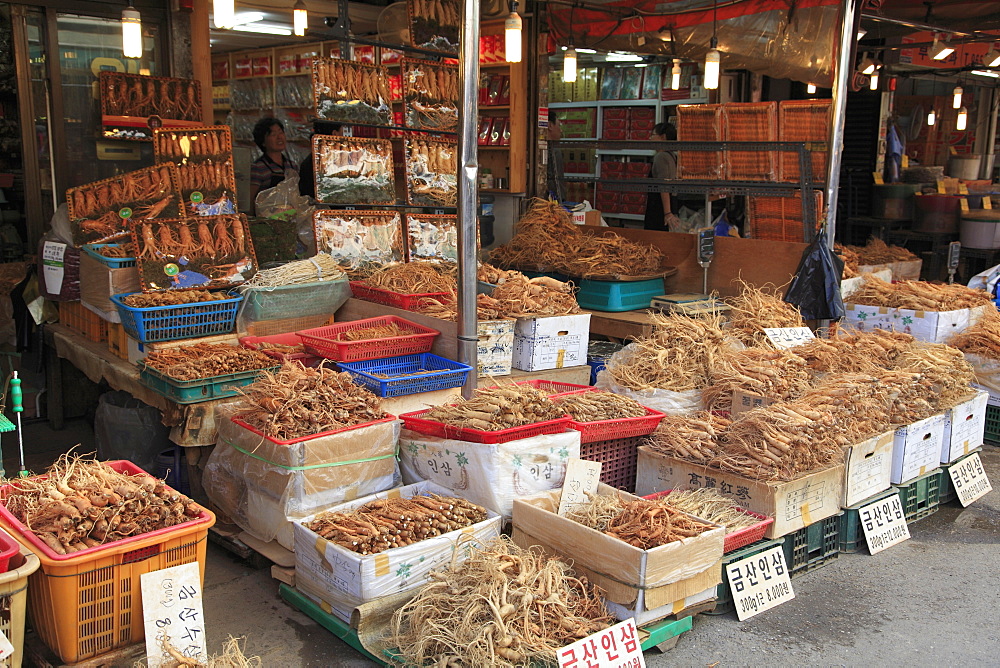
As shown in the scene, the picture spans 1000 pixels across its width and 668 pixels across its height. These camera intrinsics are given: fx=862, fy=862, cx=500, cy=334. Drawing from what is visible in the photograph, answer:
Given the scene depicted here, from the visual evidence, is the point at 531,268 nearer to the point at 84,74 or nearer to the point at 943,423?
the point at 943,423

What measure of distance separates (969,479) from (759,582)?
232 cm

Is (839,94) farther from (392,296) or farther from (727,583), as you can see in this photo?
(727,583)

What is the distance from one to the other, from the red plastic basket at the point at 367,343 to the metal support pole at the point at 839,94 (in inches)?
131

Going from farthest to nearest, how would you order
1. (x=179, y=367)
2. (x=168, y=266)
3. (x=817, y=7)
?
(x=817, y=7), (x=168, y=266), (x=179, y=367)

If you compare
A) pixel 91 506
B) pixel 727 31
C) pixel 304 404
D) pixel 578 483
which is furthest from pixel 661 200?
pixel 91 506

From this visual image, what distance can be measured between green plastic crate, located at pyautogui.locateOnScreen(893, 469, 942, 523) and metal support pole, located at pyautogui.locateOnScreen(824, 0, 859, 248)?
6.93ft

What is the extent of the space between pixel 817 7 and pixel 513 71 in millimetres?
2988

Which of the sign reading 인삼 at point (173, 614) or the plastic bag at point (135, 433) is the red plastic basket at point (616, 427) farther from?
the plastic bag at point (135, 433)

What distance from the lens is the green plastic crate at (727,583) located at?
3883 mm

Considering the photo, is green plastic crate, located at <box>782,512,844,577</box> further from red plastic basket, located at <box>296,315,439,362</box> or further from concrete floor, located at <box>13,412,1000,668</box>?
red plastic basket, located at <box>296,315,439,362</box>

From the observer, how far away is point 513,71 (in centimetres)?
895

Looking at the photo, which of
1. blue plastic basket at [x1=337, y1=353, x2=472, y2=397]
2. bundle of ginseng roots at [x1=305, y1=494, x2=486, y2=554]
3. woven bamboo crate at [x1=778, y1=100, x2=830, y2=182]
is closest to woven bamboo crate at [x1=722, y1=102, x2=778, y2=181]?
woven bamboo crate at [x1=778, y1=100, x2=830, y2=182]

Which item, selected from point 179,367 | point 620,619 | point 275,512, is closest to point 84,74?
point 179,367

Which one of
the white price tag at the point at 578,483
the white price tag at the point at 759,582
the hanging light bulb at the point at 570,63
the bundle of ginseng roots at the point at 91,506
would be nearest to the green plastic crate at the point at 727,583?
the white price tag at the point at 759,582
